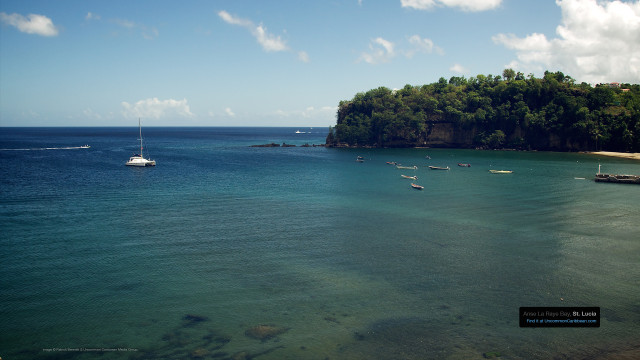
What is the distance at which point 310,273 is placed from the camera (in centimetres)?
2991

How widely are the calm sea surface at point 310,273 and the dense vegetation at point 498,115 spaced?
265 ft

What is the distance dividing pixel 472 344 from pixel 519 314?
4627mm

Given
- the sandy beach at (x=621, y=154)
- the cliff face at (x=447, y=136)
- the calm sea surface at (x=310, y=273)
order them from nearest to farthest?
the calm sea surface at (x=310, y=273) → the sandy beach at (x=621, y=154) → the cliff face at (x=447, y=136)

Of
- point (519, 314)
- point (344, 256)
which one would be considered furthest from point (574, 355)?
point (344, 256)

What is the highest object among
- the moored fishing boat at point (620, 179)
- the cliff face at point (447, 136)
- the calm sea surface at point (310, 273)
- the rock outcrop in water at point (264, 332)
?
the cliff face at point (447, 136)

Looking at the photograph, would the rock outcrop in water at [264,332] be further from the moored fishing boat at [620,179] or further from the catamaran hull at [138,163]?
the catamaran hull at [138,163]

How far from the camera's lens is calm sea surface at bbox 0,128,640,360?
21234 mm

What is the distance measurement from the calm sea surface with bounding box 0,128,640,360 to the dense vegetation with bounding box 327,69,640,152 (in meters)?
80.9

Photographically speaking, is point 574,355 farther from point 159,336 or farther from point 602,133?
point 602,133

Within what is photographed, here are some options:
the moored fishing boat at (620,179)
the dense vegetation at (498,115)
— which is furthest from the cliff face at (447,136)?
the moored fishing boat at (620,179)

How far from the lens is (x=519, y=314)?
23547 mm

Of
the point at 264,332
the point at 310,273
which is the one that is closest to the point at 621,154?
the point at 310,273

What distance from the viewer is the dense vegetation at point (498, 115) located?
12781 centimetres

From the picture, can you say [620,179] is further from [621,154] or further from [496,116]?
[496,116]
